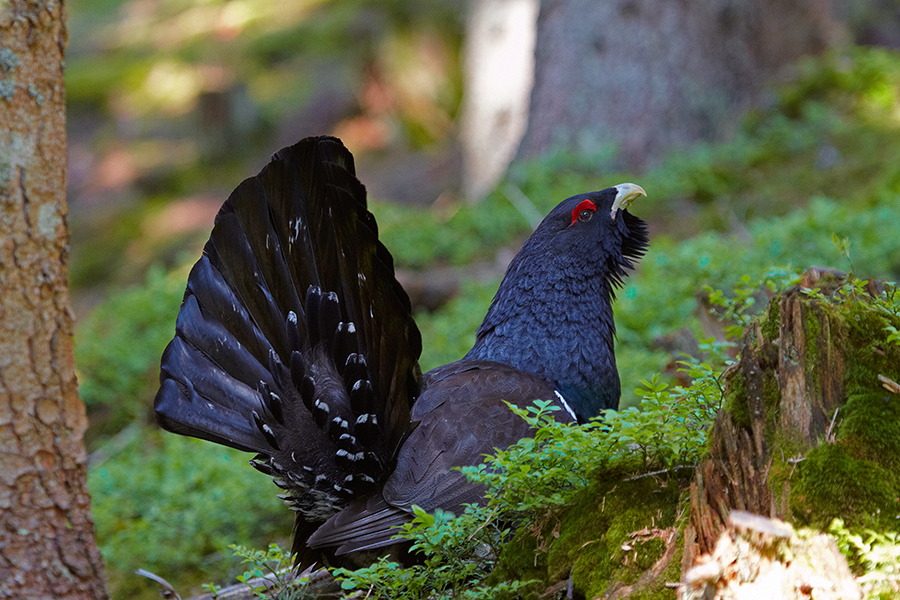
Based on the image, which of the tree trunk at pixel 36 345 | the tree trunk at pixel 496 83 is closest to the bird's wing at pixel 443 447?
the tree trunk at pixel 36 345

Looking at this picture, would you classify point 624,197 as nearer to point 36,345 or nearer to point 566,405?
point 566,405

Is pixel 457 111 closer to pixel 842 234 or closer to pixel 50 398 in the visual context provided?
pixel 842 234

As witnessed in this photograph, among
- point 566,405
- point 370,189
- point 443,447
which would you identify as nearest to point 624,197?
point 566,405

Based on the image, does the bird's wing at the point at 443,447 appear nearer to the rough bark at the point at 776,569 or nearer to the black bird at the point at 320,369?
the black bird at the point at 320,369

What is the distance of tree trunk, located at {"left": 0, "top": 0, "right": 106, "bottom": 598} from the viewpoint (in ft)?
9.79

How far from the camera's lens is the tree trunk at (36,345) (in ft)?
9.79

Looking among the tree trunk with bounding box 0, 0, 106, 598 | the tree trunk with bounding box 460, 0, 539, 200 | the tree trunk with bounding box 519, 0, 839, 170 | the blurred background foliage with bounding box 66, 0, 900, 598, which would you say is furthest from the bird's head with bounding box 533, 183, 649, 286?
the tree trunk with bounding box 460, 0, 539, 200

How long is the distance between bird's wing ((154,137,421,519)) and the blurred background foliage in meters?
1.57

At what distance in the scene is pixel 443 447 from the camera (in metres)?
3.41

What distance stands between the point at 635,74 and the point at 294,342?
7.09m

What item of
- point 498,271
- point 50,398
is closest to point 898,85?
point 498,271

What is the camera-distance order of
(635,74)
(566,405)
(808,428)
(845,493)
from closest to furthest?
(845,493)
(808,428)
(566,405)
(635,74)

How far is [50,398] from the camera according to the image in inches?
121

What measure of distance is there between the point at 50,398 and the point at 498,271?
5.57m
